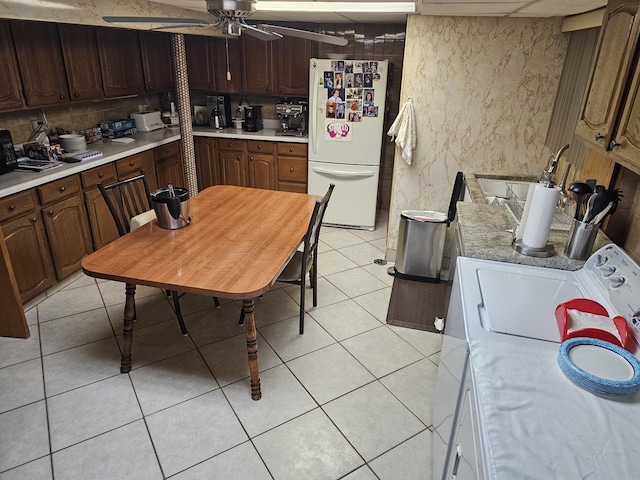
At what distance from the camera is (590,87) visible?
1.84 meters

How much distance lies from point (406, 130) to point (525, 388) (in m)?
2.58

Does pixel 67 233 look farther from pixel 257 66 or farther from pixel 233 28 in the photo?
pixel 257 66

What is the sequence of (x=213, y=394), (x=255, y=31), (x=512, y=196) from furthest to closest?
(x=512, y=196) → (x=213, y=394) → (x=255, y=31)

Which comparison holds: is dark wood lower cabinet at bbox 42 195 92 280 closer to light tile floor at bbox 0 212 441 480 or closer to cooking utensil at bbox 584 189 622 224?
light tile floor at bbox 0 212 441 480

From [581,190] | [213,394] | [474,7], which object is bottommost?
[213,394]

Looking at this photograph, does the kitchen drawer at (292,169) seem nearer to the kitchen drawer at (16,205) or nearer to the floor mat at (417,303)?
the floor mat at (417,303)

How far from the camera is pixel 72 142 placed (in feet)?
11.6

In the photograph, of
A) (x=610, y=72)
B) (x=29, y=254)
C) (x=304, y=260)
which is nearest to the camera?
(x=610, y=72)

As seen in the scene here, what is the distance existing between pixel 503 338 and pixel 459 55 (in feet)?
8.36

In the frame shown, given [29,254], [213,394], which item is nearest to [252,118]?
[29,254]

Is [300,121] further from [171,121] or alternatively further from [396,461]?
[396,461]

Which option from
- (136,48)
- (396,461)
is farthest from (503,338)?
(136,48)

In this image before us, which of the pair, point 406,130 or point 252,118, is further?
point 252,118

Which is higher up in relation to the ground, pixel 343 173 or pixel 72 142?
pixel 72 142
